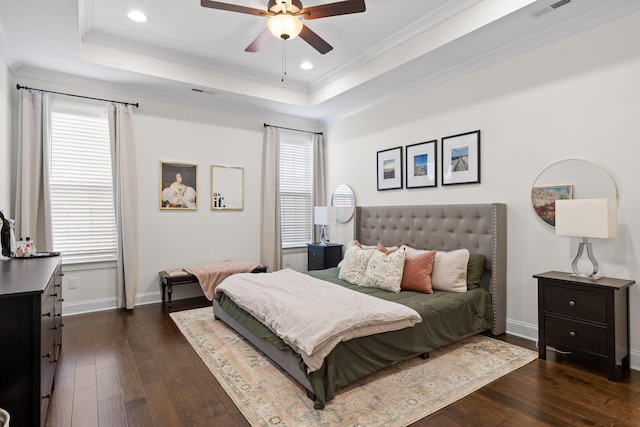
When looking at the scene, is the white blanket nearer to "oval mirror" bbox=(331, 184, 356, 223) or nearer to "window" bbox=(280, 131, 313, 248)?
"oval mirror" bbox=(331, 184, 356, 223)

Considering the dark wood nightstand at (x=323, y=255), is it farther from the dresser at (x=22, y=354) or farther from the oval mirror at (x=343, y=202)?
the dresser at (x=22, y=354)

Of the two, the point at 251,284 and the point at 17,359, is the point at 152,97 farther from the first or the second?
the point at 17,359

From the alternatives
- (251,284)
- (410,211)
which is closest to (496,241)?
(410,211)

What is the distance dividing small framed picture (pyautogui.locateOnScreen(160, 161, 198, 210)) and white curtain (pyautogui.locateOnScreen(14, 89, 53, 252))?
1.27 m

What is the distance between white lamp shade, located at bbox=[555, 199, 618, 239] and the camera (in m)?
2.62

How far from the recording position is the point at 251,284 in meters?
3.52

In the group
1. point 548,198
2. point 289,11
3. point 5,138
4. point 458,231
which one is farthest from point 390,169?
point 5,138

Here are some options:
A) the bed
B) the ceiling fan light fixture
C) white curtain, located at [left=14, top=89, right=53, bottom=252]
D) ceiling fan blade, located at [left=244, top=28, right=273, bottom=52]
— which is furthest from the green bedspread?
ceiling fan blade, located at [left=244, top=28, right=273, bottom=52]

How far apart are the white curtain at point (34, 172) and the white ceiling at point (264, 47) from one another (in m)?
0.39

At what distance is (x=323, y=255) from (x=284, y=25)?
11.0 feet

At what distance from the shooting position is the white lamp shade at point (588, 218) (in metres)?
2.62

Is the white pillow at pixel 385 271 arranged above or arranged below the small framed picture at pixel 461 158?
below

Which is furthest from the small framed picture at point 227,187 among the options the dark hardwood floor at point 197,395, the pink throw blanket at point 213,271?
the dark hardwood floor at point 197,395

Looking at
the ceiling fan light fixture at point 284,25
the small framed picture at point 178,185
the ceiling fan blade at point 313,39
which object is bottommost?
the small framed picture at point 178,185
